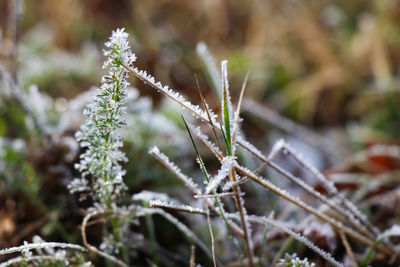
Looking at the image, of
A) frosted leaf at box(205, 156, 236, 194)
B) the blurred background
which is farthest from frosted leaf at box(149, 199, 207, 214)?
the blurred background

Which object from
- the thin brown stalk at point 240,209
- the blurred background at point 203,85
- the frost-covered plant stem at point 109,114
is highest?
the blurred background at point 203,85

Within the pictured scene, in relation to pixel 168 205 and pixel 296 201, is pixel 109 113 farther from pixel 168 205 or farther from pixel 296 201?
pixel 296 201

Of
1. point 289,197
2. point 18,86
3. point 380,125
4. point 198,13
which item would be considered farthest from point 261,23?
point 289,197

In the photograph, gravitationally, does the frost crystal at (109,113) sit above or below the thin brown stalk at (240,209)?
above

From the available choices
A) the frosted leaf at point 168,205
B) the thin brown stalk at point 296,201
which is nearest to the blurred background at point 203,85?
the thin brown stalk at point 296,201

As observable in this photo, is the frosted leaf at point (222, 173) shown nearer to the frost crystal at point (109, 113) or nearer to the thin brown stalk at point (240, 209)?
the thin brown stalk at point (240, 209)

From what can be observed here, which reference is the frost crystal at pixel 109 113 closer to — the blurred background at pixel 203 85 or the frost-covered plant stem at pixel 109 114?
the frost-covered plant stem at pixel 109 114

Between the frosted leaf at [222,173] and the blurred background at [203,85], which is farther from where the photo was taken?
the blurred background at [203,85]

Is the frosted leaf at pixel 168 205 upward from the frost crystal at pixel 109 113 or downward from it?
downward
